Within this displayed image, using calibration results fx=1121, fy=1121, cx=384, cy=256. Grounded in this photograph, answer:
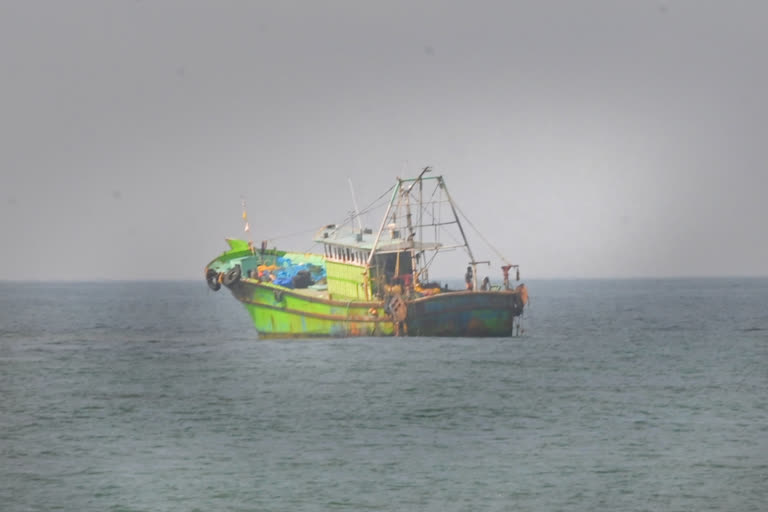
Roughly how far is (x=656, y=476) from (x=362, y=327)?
3973cm

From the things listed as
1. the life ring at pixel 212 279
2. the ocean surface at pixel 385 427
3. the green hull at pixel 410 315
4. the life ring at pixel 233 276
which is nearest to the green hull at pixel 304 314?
the green hull at pixel 410 315

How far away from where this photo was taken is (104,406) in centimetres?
4947

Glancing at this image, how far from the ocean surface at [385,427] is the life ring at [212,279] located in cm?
537

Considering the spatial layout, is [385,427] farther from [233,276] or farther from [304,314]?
[233,276]

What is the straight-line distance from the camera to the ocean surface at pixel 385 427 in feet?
103

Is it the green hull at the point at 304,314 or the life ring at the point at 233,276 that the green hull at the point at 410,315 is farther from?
the life ring at the point at 233,276

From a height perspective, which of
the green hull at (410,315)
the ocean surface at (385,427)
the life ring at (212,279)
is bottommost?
the ocean surface at (385,427)

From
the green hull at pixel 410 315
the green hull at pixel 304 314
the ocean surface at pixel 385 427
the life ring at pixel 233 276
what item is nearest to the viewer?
the ocean surface at pixel 385 427

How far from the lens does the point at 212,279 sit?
8338cm

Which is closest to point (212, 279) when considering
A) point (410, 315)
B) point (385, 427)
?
point (410, 315)

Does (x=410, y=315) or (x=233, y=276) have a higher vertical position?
(x=233, y=276)

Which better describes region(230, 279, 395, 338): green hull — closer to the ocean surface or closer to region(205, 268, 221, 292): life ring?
the ocean surface

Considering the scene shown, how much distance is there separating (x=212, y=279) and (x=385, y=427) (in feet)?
142

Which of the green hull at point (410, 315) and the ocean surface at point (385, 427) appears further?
the green hull at point (410, 315)
